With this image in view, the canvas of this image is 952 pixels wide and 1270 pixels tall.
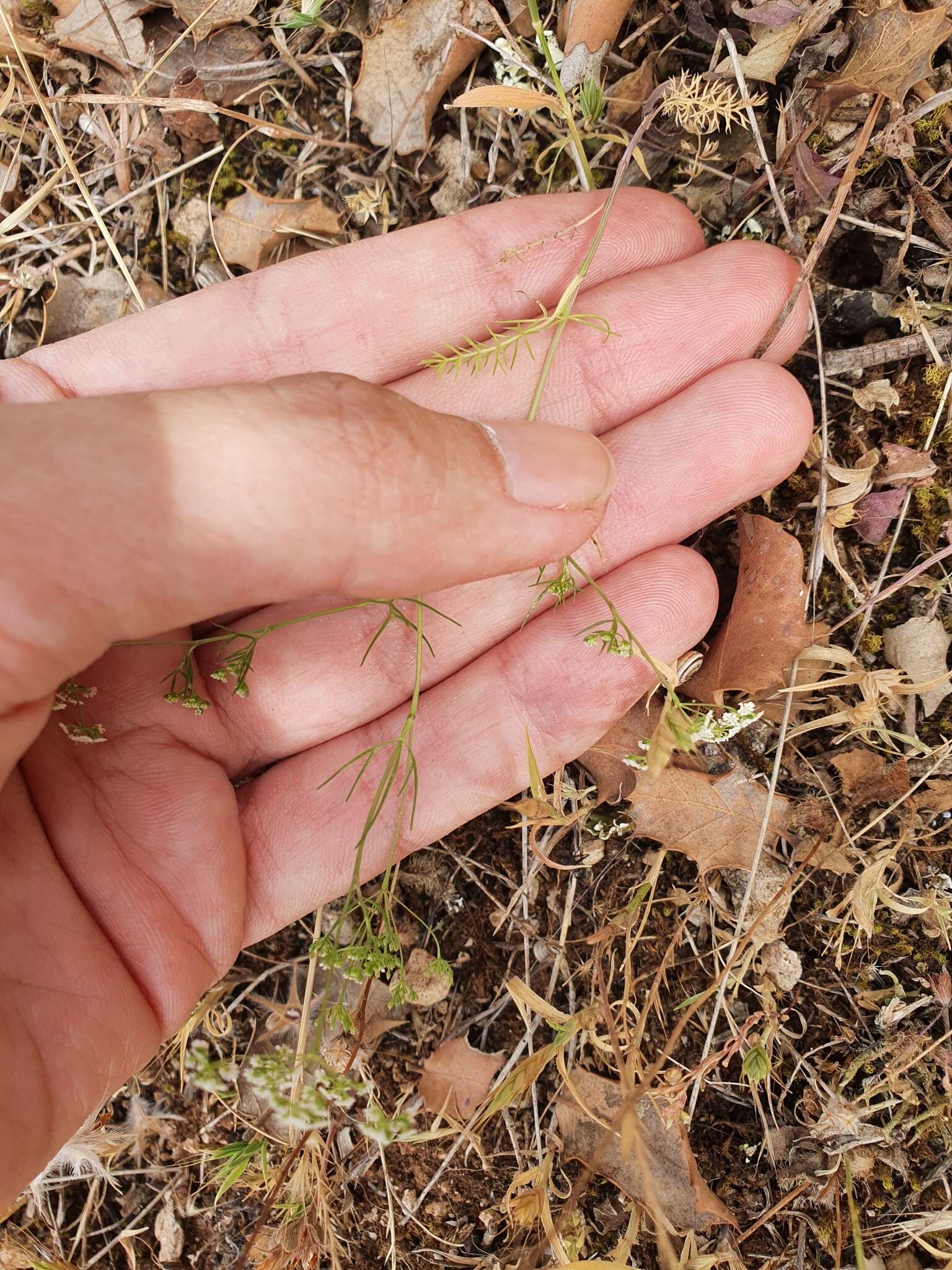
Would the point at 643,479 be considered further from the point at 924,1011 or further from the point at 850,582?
the point at 924,1011

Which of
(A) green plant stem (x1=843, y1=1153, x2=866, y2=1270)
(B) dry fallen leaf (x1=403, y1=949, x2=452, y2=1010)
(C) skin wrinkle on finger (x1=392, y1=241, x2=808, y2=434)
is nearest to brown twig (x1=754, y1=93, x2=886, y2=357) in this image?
(C) skin wrinkle on finger (x1=392, y1=241, x2=808, y2=434)

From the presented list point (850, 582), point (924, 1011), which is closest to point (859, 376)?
point (850, 582)

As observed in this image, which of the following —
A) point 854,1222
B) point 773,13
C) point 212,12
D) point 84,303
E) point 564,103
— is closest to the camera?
point 564,103

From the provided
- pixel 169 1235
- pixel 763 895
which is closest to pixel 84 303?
pixel 763 895

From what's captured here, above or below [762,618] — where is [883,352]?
above

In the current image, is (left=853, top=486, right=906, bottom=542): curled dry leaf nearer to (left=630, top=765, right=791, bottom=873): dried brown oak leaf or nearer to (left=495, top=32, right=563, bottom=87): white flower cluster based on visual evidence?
(left=630, top=765, right=791, bottom=873): dried brown oak leaf

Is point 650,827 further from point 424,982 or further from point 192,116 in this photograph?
point 192,116
